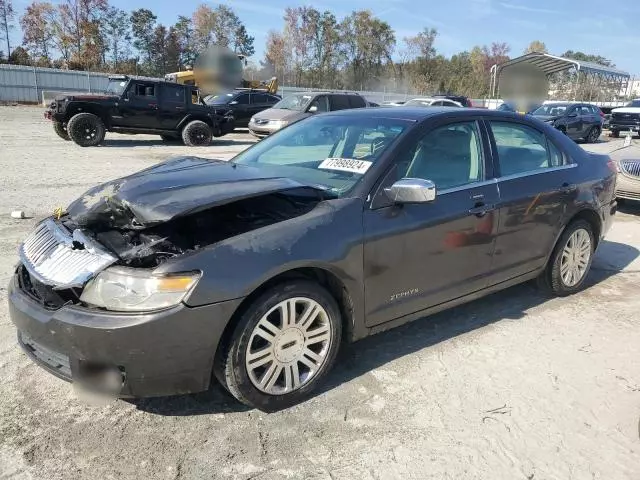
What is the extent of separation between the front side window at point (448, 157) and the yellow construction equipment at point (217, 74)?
72.2 feet

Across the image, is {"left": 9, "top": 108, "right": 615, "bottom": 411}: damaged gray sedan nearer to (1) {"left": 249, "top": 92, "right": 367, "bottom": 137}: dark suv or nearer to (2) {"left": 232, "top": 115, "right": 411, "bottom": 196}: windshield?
(2) {"left": 232, "top": 115, "right": 411, "bottom": 196}: windshield

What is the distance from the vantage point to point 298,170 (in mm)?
3666

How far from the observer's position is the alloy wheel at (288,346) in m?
2.76

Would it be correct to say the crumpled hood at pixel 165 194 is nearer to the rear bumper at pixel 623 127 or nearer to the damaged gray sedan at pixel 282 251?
the damaged gray sedan at pixel 282 251

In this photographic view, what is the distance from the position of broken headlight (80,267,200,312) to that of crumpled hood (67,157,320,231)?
0.33 m

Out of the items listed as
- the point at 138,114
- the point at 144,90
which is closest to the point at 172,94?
the point at 144,90

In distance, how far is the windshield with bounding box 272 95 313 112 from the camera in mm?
17250

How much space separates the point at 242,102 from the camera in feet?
67.4

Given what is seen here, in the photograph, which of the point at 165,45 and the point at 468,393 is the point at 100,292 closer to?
the point at 468,393

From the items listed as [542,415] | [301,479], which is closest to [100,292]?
[301,479]

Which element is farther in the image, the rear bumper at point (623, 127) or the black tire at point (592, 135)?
the rear bumper at point (623, 127)

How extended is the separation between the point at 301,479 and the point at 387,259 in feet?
4.36

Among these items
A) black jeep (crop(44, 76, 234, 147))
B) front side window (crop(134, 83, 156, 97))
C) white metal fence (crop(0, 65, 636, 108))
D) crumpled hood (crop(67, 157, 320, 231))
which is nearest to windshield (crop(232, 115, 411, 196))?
crumpled hood (crop(67, 157, 320, 231))

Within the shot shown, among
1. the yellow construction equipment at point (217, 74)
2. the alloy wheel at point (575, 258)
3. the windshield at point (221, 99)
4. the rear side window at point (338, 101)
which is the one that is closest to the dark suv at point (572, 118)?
the rear side window at point (338, 101)
